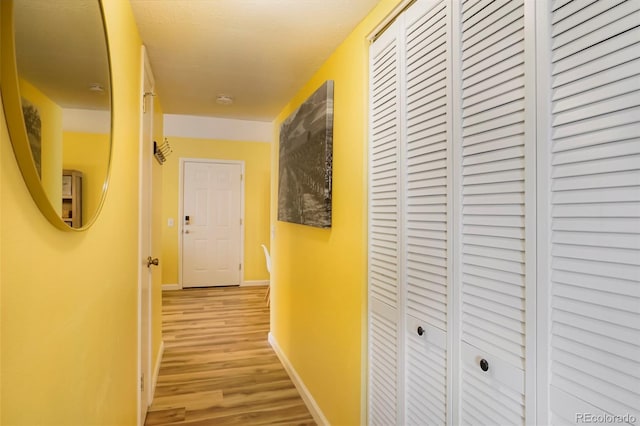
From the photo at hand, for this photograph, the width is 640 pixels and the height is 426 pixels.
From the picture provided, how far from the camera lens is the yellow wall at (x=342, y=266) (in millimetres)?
1720

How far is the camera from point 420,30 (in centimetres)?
129

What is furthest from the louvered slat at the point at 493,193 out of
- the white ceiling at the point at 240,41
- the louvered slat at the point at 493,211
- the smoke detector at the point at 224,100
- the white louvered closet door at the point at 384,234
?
the smoke detector at the point at 224,100

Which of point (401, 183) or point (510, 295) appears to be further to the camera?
point (401, 183)

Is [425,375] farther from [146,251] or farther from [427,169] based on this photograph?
[146,251]

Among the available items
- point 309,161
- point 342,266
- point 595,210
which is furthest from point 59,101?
point 309,161

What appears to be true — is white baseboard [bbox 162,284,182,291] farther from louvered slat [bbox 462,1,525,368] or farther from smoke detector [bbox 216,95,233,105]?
louvered slat [bbox 462,1,525,368]

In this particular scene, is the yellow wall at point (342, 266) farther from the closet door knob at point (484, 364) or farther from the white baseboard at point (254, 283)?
the white baseboard at point (254, 283)

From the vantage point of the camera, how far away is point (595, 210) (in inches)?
28.5

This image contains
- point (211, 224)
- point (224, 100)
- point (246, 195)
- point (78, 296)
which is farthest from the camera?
point (246, 195)

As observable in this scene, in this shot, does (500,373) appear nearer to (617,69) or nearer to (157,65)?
(617,69)

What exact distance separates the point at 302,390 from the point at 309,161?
5.21 ft

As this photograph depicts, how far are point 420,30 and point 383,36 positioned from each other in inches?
11.8

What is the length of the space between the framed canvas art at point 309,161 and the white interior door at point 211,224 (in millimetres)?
3067

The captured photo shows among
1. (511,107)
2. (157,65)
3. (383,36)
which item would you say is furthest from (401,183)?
(157,65)
